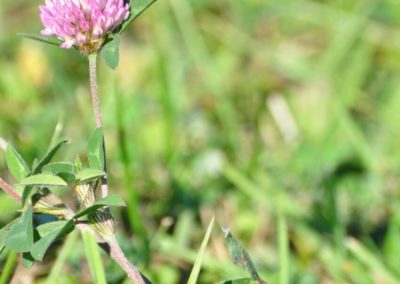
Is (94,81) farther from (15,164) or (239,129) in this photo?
(239,129)

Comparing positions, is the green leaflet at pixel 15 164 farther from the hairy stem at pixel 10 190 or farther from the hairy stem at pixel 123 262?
the hairy stem at pixel 123 262

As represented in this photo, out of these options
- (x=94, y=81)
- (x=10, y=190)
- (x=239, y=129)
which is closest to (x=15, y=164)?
(x=10, y=190)

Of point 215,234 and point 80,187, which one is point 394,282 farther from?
point 80,187

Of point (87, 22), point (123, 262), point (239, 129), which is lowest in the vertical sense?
point (239, 129)

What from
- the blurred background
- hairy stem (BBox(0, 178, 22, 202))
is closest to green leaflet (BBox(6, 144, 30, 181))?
hairy stem (BBox(0, 178, 22, 202))

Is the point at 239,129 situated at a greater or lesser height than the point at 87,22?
lesser

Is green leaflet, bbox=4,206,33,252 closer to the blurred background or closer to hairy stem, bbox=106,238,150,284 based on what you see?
hairy stem, bbox=106,238,150,284

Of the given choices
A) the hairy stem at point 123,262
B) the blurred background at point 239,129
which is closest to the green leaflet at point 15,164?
the hairy stem at point 123,262
